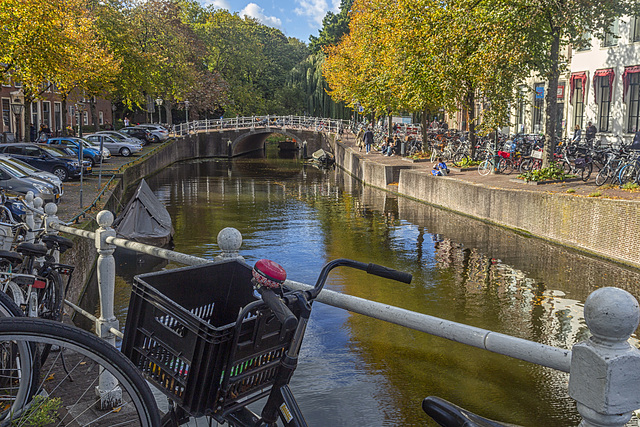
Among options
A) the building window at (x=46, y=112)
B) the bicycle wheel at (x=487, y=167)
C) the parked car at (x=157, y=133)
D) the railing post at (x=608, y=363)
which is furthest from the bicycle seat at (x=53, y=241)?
the parked car at (x=157, y=133)

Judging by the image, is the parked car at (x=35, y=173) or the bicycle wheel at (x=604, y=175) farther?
the parked car at (x=35, y=173)

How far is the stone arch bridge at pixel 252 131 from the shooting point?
5597 cm

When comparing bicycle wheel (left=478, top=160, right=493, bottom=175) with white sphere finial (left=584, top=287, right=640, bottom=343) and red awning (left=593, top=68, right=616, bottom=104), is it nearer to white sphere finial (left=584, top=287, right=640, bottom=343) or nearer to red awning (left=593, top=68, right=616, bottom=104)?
red awning (left=593, top=68, right=616, bottom=104)

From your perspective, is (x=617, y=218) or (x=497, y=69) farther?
(x=497, y=69)

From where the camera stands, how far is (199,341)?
2.34 meters

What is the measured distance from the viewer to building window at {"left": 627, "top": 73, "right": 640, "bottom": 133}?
25562 mm

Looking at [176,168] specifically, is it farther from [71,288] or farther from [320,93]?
[71,288]

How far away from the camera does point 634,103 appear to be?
84.6 feet

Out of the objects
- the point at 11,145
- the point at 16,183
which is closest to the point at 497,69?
the point at 16,183

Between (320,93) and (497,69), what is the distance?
4158 cm

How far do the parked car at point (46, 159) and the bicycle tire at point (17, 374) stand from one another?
76.2ft

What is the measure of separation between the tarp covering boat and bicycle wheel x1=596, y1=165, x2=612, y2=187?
478 inches

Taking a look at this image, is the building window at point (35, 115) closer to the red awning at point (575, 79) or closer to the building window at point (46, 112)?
the building window at point (46, 112)

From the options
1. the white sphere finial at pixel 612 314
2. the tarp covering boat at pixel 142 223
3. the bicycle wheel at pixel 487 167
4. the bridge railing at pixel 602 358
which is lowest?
the tarp covering boat at pixel 142 223
